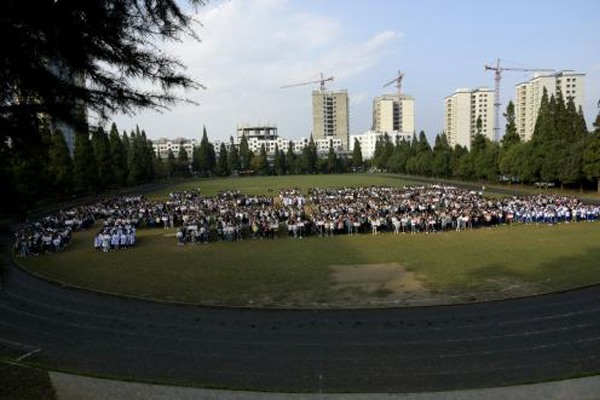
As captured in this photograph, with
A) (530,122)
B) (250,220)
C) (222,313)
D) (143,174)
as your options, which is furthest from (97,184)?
(530,122)

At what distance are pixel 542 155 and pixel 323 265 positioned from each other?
4770 cm

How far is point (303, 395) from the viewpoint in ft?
29.5

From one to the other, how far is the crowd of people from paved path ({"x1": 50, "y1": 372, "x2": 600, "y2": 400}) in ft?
61.0

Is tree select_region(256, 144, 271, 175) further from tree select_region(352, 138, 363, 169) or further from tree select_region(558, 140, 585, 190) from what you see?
tree select_region(558, 140, 585, 190)

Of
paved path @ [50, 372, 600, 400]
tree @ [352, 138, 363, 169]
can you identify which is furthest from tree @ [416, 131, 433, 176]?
paved path @ [50, 372, 600, 400]

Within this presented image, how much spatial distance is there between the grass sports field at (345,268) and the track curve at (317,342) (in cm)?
128

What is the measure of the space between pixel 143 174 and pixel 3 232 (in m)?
84.4

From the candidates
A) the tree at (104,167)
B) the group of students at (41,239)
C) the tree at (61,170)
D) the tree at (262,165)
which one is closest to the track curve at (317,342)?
the group of students at (41,239)

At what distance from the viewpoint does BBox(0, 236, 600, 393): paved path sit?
10.1 meters

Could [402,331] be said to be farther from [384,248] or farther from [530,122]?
[530,122]

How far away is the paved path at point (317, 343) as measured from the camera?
10096mm

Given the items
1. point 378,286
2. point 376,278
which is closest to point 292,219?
point 376,278

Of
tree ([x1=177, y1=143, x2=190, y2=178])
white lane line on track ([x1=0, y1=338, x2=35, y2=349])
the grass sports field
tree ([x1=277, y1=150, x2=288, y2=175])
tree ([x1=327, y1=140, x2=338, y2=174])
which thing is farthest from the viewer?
tree ([x1=327, y1=140, x2=338, y2=174])

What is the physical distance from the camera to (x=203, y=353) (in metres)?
11.6
